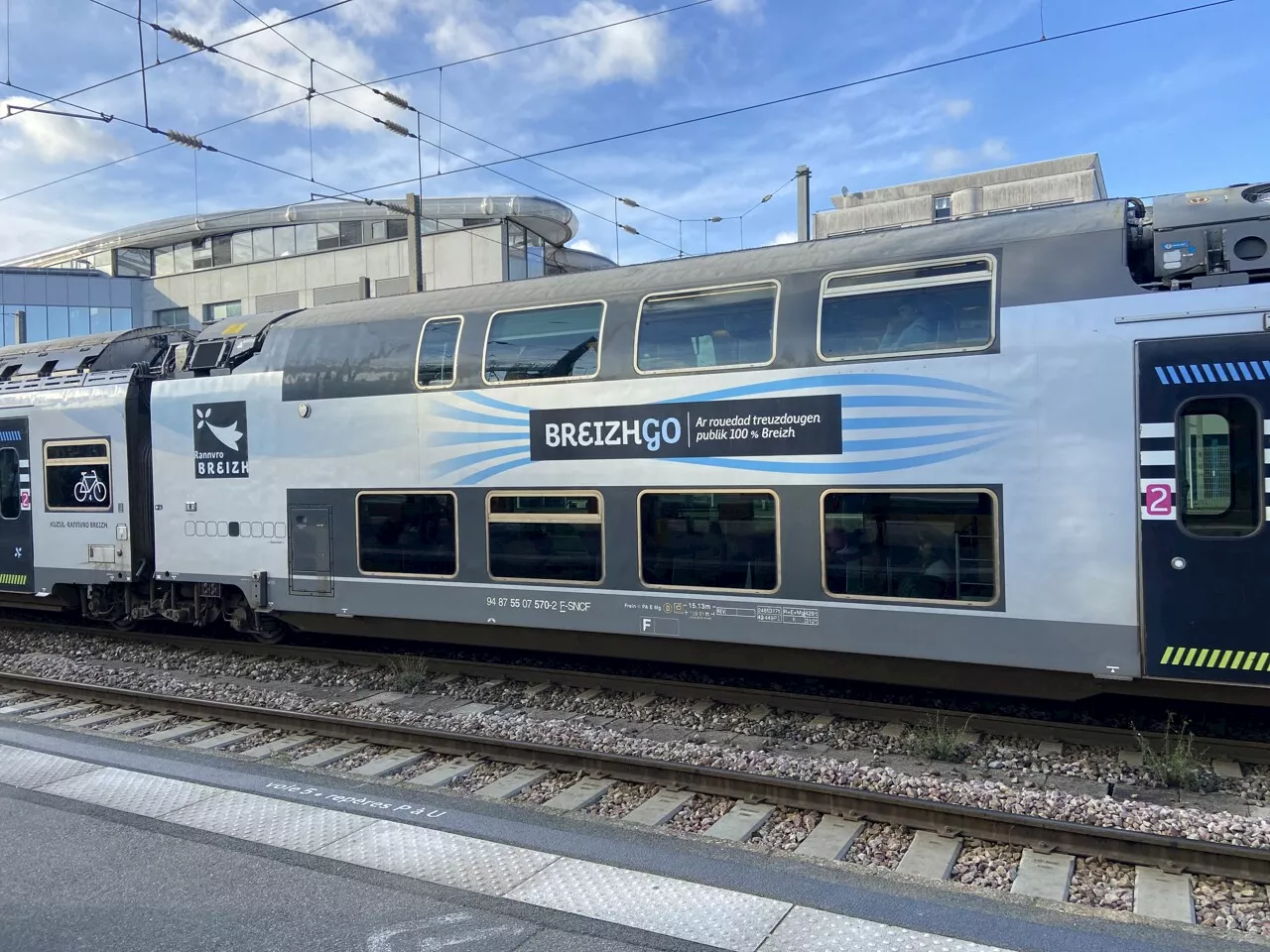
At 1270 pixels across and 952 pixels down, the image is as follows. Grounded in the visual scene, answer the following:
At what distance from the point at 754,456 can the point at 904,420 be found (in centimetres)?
117

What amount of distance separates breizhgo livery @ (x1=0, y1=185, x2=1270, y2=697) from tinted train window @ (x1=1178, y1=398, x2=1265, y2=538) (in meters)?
0.02

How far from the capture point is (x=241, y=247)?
4109 cm

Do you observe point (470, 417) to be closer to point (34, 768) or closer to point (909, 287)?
point (909, 287)

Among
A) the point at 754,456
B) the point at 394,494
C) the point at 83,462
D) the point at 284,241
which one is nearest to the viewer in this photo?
the point at 754,456

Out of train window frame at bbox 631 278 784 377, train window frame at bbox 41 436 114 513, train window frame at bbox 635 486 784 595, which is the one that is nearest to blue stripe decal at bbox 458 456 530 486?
train window frame at bbox 635 486 784 595

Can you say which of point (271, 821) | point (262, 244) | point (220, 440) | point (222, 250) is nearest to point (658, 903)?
point (271, 821)

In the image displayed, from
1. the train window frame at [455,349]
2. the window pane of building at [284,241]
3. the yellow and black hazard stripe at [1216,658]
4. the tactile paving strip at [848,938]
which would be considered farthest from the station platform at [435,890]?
the window pane of building at [284,241]

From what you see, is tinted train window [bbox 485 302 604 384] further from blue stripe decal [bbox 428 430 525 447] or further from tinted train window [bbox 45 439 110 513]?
tinted train window [bbox 45 439 110 513]

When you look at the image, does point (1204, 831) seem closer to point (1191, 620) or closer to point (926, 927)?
point (1191, 620)

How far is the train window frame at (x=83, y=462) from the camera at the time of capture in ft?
36.0

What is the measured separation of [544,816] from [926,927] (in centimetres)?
245

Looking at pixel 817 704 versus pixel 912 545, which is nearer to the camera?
pixel 912 545

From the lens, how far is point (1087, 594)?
6.09 m

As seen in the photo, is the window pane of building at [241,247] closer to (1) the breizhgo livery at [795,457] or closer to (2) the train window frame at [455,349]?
(1) the breizhgo livery at [795,457]
